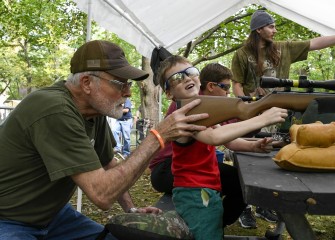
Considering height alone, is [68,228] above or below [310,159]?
below

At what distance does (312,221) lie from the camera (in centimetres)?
445

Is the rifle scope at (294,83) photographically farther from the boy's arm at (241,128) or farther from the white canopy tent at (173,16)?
the white canopy tent at (173,16)

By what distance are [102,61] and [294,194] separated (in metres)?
1.20

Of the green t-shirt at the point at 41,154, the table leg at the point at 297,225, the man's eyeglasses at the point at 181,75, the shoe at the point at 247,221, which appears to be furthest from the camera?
the shoe at the point at 247,221

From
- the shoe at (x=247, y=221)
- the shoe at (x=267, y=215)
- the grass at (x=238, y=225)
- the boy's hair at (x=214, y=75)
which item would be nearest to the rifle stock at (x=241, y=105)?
the boy's hair at (x=214, y=75)

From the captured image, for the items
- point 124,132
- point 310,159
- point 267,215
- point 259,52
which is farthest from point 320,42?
point 124,132

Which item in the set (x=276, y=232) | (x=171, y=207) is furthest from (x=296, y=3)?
(x=171, y=207)

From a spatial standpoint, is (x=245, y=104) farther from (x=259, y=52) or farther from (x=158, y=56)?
(x=158, y=56)

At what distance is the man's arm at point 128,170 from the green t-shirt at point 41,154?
62mm

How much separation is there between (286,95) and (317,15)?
427 cm

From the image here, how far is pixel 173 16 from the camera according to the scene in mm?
6043

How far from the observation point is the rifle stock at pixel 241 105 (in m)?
1.89

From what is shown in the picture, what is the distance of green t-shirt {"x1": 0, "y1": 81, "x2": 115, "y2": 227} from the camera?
5.86 ft

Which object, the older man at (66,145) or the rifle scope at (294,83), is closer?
the older man at (66,145)
